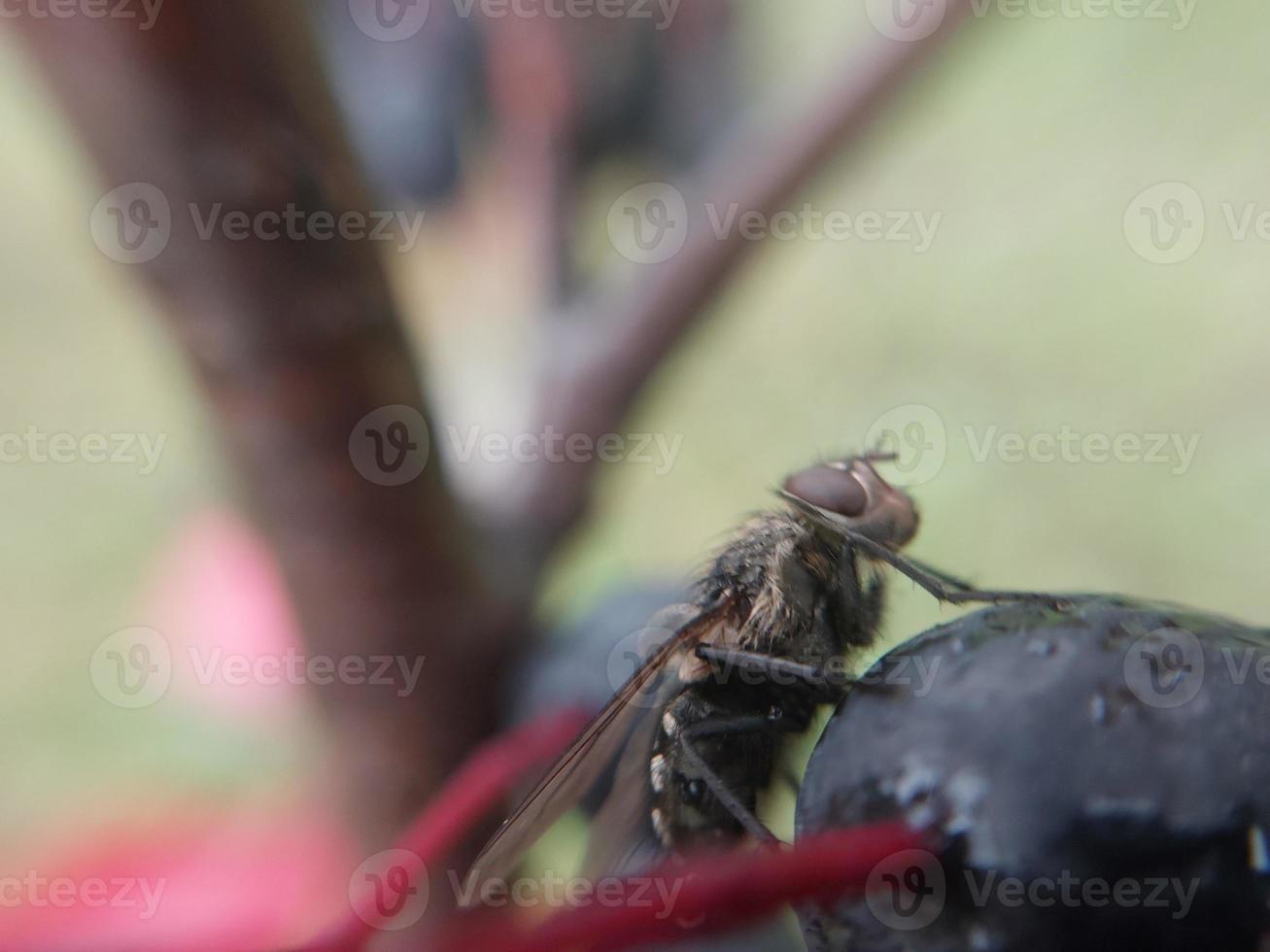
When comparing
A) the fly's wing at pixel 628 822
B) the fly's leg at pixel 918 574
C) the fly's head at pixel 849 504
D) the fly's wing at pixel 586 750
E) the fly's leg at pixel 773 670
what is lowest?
the fly's wing at pixel 628 822

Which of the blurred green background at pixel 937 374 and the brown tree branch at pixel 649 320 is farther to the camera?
→ the blurred green background at pixel 937 374

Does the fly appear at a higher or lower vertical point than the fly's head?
lower

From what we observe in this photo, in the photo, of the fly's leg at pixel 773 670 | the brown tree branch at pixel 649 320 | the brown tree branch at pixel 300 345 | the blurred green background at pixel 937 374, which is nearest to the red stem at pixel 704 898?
the fly's leg at pixel 773 670

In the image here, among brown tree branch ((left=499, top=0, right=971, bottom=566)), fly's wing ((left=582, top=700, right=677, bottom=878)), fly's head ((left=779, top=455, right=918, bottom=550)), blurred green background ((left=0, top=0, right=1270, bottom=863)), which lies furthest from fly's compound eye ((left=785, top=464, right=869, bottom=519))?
blurred green background ((left=0, top=0, right=1270, bottom=863))

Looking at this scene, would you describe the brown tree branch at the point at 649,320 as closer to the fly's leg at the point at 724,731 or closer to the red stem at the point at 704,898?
the fly's leg at the point at 724,731

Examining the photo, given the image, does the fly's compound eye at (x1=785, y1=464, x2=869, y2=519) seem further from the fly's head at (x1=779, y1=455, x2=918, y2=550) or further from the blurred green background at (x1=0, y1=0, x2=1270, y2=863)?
the blurred green background at (x1=0, y1=0, x2=1270, y2=863)

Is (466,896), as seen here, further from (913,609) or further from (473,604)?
(913,609)

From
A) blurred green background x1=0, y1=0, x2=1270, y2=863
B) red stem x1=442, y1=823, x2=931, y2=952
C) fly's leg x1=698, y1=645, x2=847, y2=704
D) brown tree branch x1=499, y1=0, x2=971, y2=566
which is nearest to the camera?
red stem x1=442, y1=823, x2=931, y2=952
